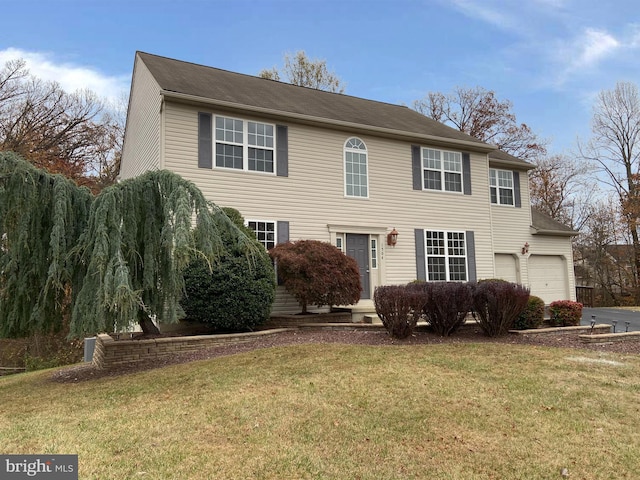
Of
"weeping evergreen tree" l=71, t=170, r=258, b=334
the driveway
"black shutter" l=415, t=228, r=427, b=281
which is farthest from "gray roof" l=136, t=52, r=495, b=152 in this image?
the driveway

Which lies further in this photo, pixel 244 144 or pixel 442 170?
pixel 442 170

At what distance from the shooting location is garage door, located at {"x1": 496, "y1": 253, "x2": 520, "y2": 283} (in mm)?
15578

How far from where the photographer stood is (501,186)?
16.0 m

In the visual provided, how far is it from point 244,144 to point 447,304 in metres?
6.40

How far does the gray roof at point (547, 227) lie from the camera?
16234 mm

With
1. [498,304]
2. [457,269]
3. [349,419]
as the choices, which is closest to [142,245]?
[349,419]

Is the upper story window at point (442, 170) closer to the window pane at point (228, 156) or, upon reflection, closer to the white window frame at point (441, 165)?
the white window frame at point (441, 165)

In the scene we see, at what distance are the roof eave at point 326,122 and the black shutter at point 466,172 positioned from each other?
321 millimetres

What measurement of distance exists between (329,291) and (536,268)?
9771 mm

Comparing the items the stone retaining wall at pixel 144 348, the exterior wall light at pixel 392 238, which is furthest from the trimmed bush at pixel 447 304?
the exterior wall light at pixel 392 238

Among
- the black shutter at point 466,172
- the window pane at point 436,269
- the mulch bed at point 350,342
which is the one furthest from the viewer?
the black shutter at point 466,172

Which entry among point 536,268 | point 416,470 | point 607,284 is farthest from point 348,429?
point 607,284

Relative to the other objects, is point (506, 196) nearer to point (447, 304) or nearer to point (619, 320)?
point (619, 320)

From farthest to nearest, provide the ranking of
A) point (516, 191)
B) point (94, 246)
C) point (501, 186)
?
point (516, 191)
point (501, 186)
point (94, 246)
